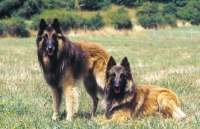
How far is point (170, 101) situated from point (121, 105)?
105 centimetres

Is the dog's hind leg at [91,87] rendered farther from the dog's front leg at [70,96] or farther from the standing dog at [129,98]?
the standing dog at [129,98]

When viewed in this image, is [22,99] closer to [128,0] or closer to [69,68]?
[69,68]

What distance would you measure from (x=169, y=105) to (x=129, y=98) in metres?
0.87

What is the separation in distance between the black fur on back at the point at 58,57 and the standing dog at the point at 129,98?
0.93 m

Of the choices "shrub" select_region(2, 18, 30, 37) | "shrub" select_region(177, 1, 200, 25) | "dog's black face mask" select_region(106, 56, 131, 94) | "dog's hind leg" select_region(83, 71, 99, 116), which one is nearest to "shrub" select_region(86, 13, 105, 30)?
"shrub" select_region(2, 18, 30, 37)

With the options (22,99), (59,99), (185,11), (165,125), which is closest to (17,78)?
(22,99)

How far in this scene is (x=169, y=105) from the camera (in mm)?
7281

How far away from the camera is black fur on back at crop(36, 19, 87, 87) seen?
7.14 meters

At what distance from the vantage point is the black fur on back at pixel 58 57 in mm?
7137

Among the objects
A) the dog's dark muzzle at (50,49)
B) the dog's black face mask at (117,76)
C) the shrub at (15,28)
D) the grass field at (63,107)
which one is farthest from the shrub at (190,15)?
the dog's dark muzzle at (50,49)

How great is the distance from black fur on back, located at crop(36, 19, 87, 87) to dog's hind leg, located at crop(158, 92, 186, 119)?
1.84m

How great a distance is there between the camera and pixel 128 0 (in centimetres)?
8706

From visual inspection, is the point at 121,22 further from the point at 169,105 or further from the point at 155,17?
the point at 169,105

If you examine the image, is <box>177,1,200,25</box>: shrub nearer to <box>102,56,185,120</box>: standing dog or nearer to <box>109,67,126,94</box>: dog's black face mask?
<box>102,56,185,120</box>: standing dog
